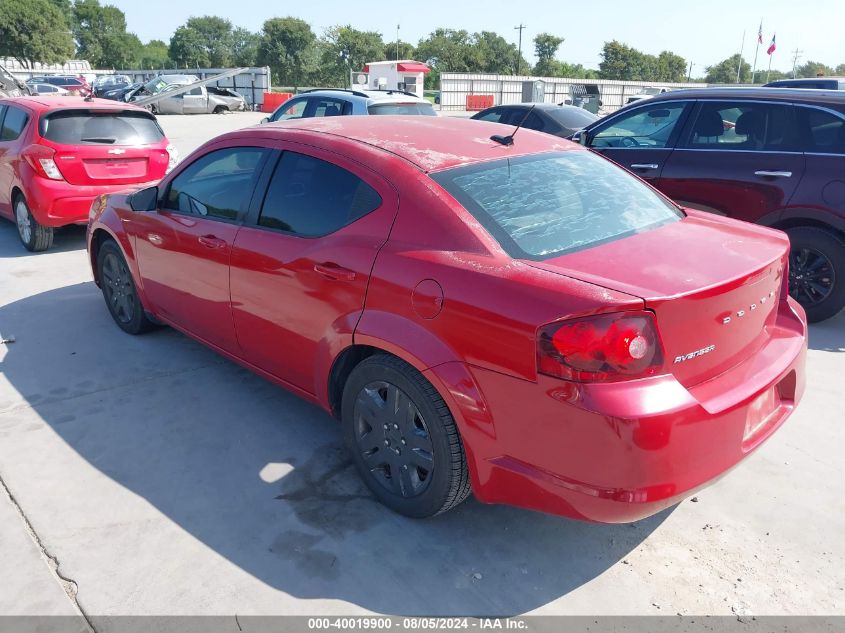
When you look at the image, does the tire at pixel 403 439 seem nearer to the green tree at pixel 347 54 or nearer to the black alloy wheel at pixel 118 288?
the black alloy wheel at pixel 118 288

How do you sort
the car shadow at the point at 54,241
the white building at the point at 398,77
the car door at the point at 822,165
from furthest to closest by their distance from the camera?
the white building at the point at 398,77 < the car shadow at the point at 54,241 < the car door at the point at 822,165

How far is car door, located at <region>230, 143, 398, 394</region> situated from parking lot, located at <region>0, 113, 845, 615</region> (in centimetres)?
55

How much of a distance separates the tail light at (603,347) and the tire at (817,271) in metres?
Result: 3.78

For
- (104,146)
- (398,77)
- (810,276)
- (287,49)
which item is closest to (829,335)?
(810,276)

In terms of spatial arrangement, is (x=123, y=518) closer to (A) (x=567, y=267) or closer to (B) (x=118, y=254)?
(A) (x=567, y=267)

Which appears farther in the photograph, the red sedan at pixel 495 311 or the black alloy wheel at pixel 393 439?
the black alloy wheel at pixel 393 439

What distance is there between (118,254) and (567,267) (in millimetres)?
3785

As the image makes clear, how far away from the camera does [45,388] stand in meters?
4.29

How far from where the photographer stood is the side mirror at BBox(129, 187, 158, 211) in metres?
4.53

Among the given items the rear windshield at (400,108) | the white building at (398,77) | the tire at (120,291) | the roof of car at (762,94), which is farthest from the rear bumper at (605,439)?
the white building at (398,77)

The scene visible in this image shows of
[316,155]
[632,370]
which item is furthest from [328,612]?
[316,155]

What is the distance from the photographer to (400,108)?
10.3 meters

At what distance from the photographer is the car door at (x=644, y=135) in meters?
6.14

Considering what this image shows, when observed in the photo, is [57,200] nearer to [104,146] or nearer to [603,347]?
[104,146]
